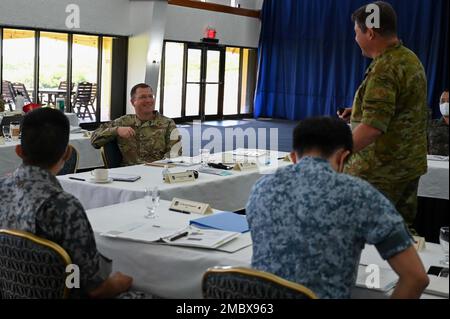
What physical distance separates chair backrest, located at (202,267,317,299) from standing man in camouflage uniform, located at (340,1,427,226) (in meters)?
1.11

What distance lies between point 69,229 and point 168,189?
1.63 meters

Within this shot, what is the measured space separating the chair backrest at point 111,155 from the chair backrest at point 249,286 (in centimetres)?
306

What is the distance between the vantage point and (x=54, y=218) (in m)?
1.95

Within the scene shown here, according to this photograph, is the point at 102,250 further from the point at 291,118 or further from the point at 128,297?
the point at 291,118

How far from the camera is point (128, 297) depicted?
2158 mm

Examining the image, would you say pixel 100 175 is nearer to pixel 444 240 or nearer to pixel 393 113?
pixel 393 113

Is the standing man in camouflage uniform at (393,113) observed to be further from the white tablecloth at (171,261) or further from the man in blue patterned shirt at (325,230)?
the man in blue patterned shirt at (325,230)

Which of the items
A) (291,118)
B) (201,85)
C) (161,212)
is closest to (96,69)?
(201,85)

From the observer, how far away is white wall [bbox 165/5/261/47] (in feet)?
45.4

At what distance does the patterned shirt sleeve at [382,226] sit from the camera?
164cm
